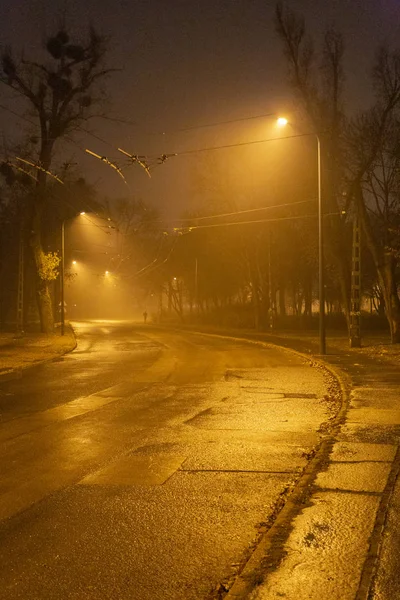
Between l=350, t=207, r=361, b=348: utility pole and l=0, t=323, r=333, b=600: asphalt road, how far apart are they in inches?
471

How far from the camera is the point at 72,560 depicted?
5160mm

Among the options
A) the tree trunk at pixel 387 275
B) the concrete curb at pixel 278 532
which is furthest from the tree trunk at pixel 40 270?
the concrete curb at pixel 278 532

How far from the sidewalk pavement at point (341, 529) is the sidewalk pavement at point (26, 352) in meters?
12.7

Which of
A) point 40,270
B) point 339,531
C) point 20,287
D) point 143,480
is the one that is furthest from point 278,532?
point 40,270

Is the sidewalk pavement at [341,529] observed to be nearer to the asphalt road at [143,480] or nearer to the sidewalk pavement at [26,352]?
the asphalt road at [143,480]

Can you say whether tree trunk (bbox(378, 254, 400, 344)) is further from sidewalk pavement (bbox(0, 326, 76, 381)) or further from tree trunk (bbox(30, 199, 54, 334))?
tree trunk (bbox(30, 199, 54, 334))

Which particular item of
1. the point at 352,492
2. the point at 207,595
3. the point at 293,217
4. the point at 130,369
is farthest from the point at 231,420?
the point at 293,217

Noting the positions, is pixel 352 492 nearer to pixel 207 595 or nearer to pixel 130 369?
pixel 207 595

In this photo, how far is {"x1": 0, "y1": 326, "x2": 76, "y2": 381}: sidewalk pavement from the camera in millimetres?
22419

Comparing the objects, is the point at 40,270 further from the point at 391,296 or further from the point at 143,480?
the point at 143,480

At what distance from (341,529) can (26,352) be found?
25423 mm

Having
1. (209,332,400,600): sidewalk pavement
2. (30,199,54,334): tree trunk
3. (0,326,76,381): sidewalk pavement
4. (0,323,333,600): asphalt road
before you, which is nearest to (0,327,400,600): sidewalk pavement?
(209,332,400,600): sidewalk pavement

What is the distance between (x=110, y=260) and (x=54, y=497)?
58.9m

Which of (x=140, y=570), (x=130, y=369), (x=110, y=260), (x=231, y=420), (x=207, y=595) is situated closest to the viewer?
(x=207, y=595)
